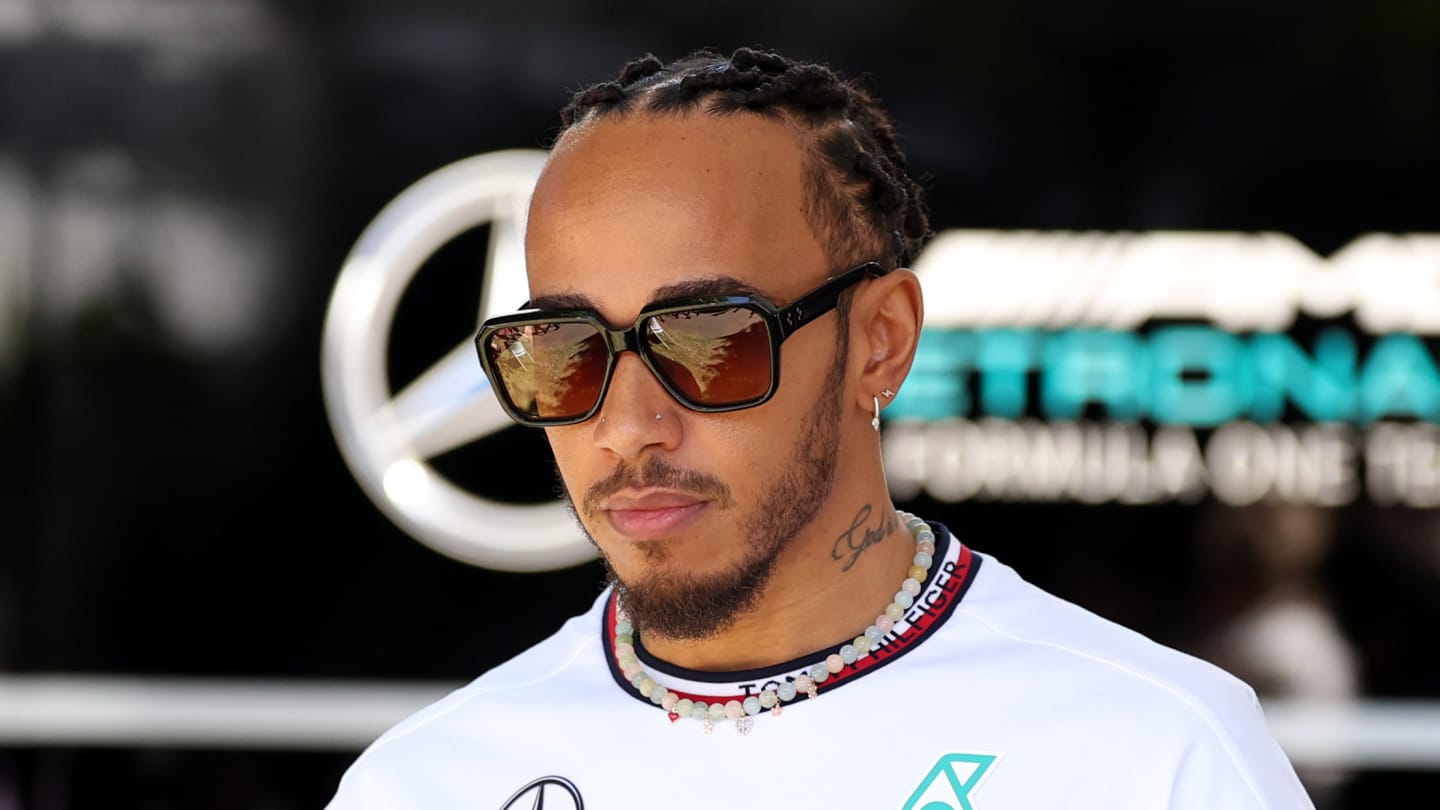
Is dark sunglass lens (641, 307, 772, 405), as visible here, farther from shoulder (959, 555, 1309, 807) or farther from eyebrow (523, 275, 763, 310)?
shoulder (959, 555, 1309, 807)

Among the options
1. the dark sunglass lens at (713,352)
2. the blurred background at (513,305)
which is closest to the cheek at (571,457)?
the dark sunglass lens at (713,352)

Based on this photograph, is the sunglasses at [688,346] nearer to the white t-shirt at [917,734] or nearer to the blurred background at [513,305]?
the white t-shirt at [917,734]

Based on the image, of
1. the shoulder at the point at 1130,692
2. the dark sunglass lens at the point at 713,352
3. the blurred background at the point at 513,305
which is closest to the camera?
the shoulder at the point at 1130,692

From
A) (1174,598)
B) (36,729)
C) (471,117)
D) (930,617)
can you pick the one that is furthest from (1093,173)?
(36,729)

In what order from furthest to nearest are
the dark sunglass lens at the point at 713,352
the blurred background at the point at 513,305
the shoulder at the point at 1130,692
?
the blurred background at the point at 513,305
the dark sunglass lens at the point at 713,352
the shoulder at the point at 1130,692

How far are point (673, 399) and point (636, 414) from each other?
43mm

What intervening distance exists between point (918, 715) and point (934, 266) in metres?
2.02

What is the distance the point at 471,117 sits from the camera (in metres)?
3.63

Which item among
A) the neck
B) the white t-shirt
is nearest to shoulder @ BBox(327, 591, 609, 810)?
the white t-shirt

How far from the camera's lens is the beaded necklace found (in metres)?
1.66

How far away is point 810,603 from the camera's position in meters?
1.73

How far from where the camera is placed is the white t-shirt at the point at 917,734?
4.93 feet

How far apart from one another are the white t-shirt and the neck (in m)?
0.03

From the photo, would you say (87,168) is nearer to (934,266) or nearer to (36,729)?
(36,729)
